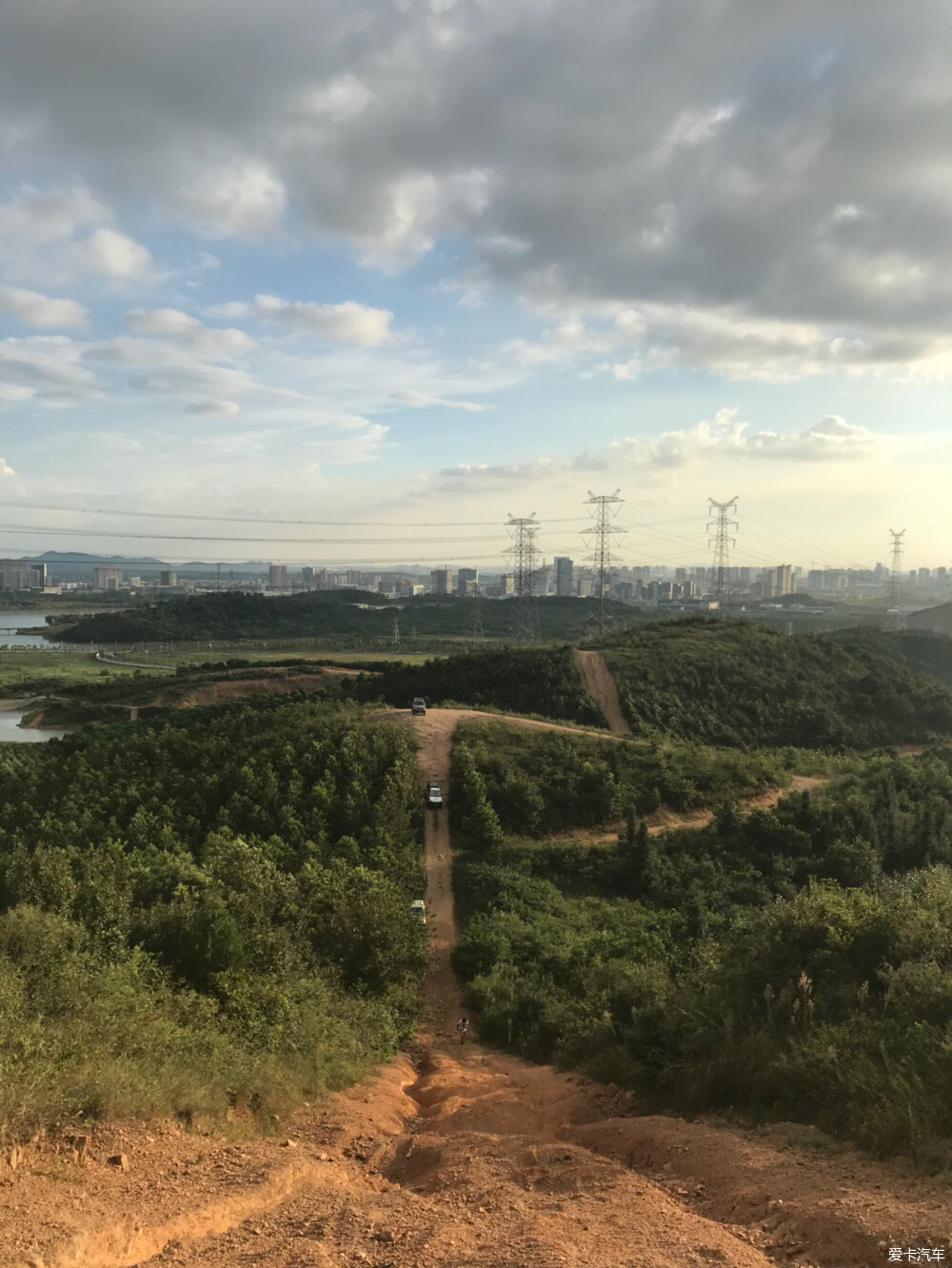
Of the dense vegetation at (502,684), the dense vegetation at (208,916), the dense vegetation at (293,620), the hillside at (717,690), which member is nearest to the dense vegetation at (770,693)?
the hillside at (717,690)

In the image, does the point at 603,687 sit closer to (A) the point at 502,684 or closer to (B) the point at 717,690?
Answer: (A) the point at 502,684

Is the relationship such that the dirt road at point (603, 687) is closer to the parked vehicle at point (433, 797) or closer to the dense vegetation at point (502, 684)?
the dense vegetation at point (502, 684)

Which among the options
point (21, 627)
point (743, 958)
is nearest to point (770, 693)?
point (743, 958)

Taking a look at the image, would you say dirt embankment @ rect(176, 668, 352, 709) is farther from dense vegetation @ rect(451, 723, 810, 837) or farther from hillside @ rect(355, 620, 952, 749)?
dense vegetation @ rect(451, 723, 810, 837)

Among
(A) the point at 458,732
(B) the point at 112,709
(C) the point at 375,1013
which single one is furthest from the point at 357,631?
(C) the point at 375,1013

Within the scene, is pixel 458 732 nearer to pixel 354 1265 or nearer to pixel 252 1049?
pixel 252 1049

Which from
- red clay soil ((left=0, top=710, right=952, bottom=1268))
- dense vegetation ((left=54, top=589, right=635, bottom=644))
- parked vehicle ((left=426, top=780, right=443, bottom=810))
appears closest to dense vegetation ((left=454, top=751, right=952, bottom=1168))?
parked vehicle ((left=426, top=780, right=443, bottom=810))
